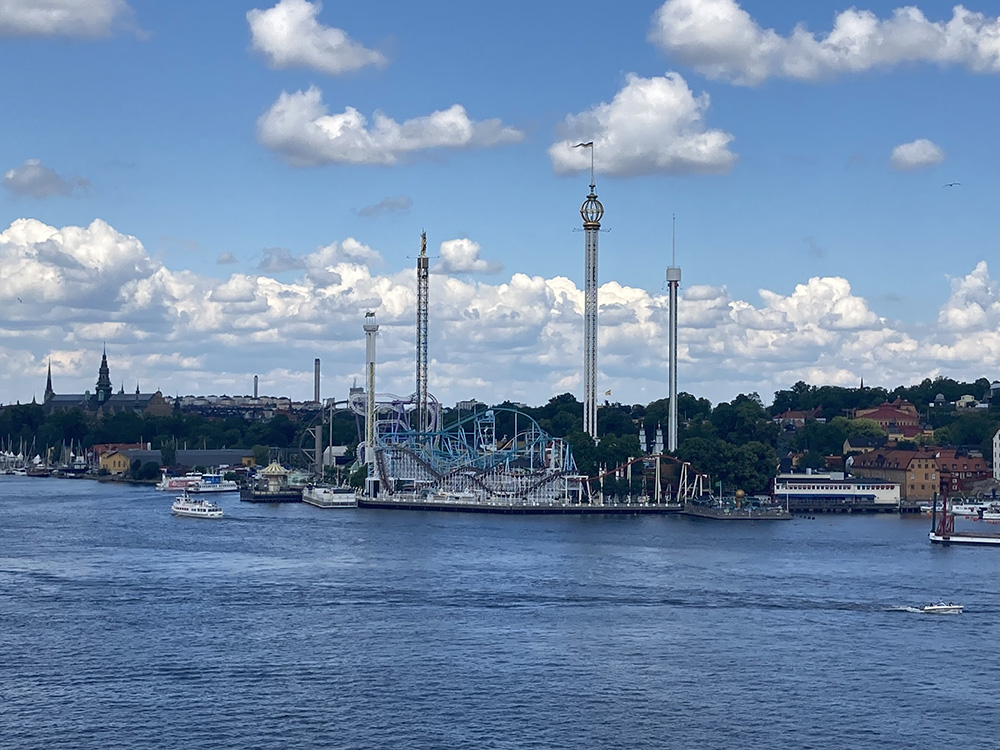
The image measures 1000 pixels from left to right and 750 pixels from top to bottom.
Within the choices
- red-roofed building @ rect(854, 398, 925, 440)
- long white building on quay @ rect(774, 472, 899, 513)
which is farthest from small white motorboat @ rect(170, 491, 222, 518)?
red-roofed building @ rect(854, 398, 925, 440)

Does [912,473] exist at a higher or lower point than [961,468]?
lower

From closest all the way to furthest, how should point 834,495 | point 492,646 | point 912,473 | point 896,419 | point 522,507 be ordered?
point 492,646 < point 522,507 < point 834,495 < point 912,473 < point 896,419

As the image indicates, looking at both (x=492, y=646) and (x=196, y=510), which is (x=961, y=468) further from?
(x=492, y=646)

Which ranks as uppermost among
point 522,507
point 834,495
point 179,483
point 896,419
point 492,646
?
point 896,419

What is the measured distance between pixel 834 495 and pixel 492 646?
4492 cm

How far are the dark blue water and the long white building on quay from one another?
818 inches

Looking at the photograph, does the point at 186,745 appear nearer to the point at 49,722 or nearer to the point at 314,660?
the point at 49,722

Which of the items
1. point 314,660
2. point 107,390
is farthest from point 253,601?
point 107,390

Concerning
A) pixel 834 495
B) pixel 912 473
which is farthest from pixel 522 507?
pixel 912 473

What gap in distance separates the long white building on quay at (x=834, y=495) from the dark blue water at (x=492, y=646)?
20.8 meters

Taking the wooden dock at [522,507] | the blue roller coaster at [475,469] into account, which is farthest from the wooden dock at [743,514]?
the blue roller coaster at [475,469]

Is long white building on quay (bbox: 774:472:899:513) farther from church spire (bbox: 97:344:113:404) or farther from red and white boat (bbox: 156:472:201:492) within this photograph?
church spire (bbox: 97:344:113:404)

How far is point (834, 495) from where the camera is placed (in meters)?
70.7

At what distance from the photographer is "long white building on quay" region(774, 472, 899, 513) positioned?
6962cm
